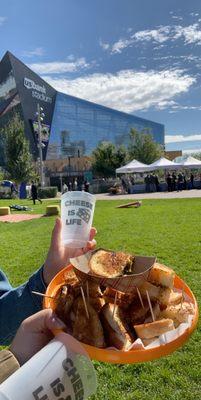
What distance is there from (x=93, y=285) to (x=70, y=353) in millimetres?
260

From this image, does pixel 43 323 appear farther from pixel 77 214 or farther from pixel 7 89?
pixel 7 89

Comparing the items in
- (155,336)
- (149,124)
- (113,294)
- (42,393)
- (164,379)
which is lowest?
(164,379)

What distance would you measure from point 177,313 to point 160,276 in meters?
0.15

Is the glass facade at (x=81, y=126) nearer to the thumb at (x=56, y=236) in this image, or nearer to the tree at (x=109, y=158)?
the tree at (x=109, y=158)

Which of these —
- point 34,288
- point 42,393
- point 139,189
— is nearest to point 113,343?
point 42,393

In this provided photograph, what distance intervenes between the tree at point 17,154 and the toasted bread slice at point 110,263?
136 feet

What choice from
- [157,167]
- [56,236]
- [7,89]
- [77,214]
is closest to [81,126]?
[7,89]

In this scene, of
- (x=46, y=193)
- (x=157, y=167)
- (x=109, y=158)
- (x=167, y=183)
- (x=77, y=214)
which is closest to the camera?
(x=77, y=214)

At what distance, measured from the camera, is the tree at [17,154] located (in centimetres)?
4231

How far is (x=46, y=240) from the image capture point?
11508 mm

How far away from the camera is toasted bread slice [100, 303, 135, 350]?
4.85ft

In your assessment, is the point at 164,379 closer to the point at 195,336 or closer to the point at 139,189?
the point at 195,336

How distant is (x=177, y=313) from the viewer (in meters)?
1.58

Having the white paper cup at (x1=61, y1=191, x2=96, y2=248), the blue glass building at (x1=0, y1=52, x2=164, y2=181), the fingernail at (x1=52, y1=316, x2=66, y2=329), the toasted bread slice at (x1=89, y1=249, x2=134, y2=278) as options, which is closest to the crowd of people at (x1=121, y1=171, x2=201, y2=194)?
the blue glass building at (x1=0, y1=52, x2=164, y2=181)
